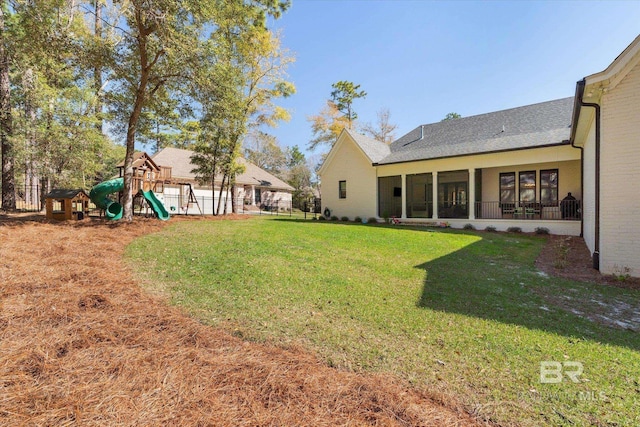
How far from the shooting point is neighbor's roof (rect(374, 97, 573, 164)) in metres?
12.9

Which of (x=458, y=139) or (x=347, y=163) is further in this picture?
(x=347, y=163)

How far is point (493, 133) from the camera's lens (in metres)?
14.9

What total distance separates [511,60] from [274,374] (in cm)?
1651

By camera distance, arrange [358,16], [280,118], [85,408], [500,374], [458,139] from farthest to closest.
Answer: [280,118] < [458,139] < [358,16] < [500,374] < [85,408]

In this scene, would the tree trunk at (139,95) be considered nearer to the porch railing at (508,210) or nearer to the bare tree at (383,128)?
the porch railing at (508,210)

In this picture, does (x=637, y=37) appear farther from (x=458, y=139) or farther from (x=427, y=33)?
(x=458, y=139)

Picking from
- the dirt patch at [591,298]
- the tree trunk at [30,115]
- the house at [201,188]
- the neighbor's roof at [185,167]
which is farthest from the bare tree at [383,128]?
the dirt patch at [591,298]

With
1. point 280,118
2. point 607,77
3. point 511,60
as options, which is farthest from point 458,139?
point 280,118

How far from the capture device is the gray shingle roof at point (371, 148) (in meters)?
17.4

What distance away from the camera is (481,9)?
1116 cm

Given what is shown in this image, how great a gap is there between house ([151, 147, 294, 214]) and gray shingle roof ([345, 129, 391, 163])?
7233mm

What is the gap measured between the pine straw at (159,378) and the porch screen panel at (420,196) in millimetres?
15592

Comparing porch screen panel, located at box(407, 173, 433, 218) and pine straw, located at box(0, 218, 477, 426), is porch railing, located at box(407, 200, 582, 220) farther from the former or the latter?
pine straw, located at box(0, 218, 477, 426)

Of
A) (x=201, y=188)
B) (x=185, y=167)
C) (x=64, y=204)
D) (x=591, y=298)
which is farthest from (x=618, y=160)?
(x=185, y=167)
